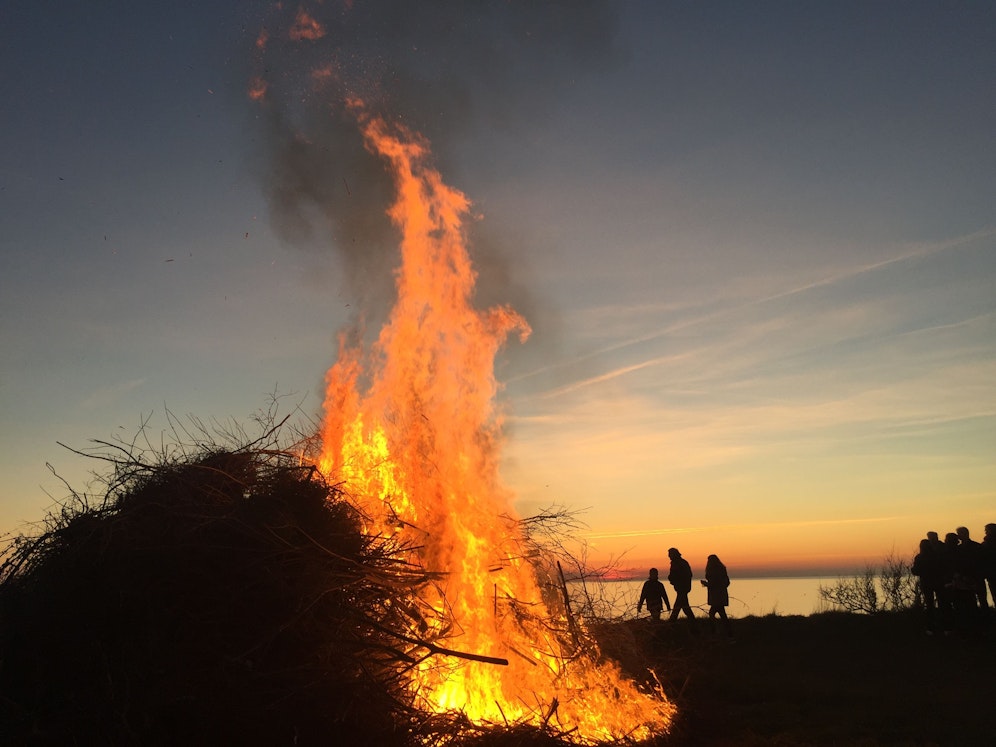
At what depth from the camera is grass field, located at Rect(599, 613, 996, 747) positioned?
7980mm

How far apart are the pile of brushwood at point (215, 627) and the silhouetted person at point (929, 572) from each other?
9.64 meters

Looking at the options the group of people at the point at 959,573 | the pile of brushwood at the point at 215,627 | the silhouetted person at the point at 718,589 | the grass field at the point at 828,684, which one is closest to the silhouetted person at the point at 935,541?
the group of people at the point at 959,573

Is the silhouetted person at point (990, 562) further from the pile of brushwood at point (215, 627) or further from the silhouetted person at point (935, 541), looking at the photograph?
the pile of brushwood at point (215, 627)

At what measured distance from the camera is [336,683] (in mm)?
6113

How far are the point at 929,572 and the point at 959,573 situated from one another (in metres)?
0.46

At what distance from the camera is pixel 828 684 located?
34.2 feet

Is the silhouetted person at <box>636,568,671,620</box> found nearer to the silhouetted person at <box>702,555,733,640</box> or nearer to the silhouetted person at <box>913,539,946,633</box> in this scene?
the silhouetted person at <box>702,555,733,640</box>

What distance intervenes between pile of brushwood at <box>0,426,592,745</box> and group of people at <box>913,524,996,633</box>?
31.9 feet

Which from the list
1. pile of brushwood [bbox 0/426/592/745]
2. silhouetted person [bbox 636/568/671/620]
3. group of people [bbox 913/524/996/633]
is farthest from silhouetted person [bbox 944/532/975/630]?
pile of brushwood [bbox 0/426/592/745]

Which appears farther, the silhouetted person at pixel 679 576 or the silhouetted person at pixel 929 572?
the silhouetted person at pixel 679 576

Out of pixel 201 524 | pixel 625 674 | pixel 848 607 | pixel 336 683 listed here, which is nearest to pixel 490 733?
pixel 336 683

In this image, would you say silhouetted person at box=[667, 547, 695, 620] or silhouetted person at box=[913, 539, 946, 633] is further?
silhouetted person at box=[667, 547, 695, 620]

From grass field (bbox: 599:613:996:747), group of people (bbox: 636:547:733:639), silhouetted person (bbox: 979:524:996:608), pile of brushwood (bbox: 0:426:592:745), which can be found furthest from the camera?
group of people (bbox: 636:547:733:639)

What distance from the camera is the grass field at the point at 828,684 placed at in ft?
26.2
